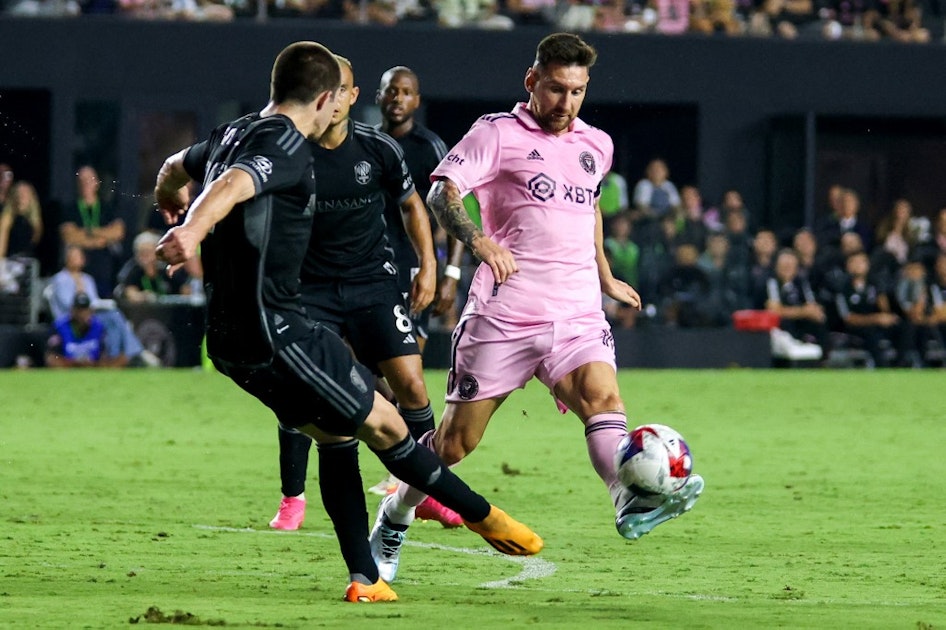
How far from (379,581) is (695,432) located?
26.2 ft

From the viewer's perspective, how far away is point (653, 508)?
643cm

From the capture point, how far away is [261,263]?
19.1 feet

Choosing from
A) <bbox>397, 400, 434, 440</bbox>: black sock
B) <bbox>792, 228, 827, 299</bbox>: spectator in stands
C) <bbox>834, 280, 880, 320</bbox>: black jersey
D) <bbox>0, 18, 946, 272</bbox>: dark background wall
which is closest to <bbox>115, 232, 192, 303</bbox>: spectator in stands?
<bbox>0, 18, 946, 272</bbox>: dark background wall

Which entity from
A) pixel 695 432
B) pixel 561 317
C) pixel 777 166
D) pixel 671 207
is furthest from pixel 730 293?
pixel 561 317

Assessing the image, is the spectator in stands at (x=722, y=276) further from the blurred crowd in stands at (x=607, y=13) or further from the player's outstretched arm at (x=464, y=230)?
the player's outstretched arm at (x=464, y=230)

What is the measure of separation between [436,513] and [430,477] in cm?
238

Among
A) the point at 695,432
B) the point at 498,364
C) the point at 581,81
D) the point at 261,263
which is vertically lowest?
the point at 695,432

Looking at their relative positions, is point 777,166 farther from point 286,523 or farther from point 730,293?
point 286,523

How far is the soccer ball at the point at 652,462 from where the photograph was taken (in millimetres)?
6391

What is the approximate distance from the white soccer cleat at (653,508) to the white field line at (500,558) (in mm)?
573

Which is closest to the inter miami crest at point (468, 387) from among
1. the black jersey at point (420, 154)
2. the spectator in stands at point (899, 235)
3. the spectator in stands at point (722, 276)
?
the black jersey at point (420, 154)

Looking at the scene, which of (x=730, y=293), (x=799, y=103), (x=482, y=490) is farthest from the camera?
(x=799, y=103)

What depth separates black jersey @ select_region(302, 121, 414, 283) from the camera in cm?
795

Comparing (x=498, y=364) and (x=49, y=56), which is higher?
(x=49, y=56)
